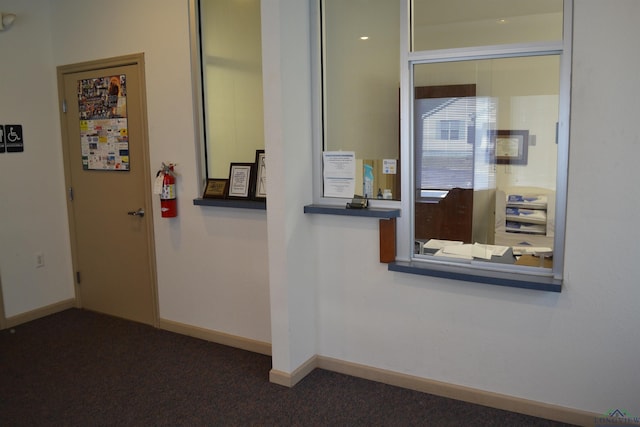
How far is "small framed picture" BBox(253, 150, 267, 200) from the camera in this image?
3.55 metres

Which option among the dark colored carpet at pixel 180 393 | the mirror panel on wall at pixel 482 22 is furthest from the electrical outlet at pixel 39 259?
the mirror panel on wall at pixel 482 22

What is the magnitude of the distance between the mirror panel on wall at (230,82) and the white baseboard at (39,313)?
199 centimetres

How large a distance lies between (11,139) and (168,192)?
147 cm

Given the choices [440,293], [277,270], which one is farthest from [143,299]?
[440,293]

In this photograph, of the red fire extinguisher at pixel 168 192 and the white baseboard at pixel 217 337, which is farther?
the red fire extinguisher at pixel 168 192

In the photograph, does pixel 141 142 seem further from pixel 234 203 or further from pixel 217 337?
pixel 217 337

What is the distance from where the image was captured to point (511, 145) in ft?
9.00

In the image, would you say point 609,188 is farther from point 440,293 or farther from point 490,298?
point 440,293

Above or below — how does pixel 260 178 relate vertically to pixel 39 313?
above

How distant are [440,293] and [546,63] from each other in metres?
1.32

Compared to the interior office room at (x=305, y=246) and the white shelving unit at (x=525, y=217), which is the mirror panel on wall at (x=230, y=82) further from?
the white shelving unit at (x=525, y=217)

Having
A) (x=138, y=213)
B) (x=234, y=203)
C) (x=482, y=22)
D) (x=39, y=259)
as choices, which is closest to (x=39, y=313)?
(x=39, y=259)

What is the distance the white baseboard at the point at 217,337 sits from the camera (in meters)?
3.64

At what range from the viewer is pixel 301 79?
10.3ft
